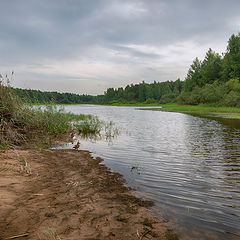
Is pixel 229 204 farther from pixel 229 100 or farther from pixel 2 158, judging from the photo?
pixel 229 100

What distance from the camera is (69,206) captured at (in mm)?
4762

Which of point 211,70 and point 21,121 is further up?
point 211,70

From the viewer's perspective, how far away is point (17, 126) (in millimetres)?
10992

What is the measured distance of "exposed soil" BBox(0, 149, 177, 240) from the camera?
149 inches

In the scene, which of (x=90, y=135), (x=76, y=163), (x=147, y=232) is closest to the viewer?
(x=147, y=232)

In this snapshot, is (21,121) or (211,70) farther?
(211,70)

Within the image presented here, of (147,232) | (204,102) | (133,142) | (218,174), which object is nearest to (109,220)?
(147,232)

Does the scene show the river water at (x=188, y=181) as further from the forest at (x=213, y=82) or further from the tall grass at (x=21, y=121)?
the forest at (x=213, y=82)

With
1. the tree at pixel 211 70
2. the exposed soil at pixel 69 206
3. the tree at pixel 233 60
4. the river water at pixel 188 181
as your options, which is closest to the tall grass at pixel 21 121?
the exposed soil at pixel 69 206

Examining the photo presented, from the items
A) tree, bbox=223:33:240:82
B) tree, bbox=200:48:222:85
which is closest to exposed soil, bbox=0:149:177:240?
tree, bbox=223:33:240:82

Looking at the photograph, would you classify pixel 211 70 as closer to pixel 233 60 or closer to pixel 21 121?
pixel 233 60

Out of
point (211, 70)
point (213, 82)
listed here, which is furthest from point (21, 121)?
point (211, 70)

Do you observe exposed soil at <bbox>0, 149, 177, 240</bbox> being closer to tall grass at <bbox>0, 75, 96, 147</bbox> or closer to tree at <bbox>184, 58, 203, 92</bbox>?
tall grass at <bbox>0, 75, 96, 147</bbox>

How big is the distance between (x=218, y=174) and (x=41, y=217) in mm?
6869
